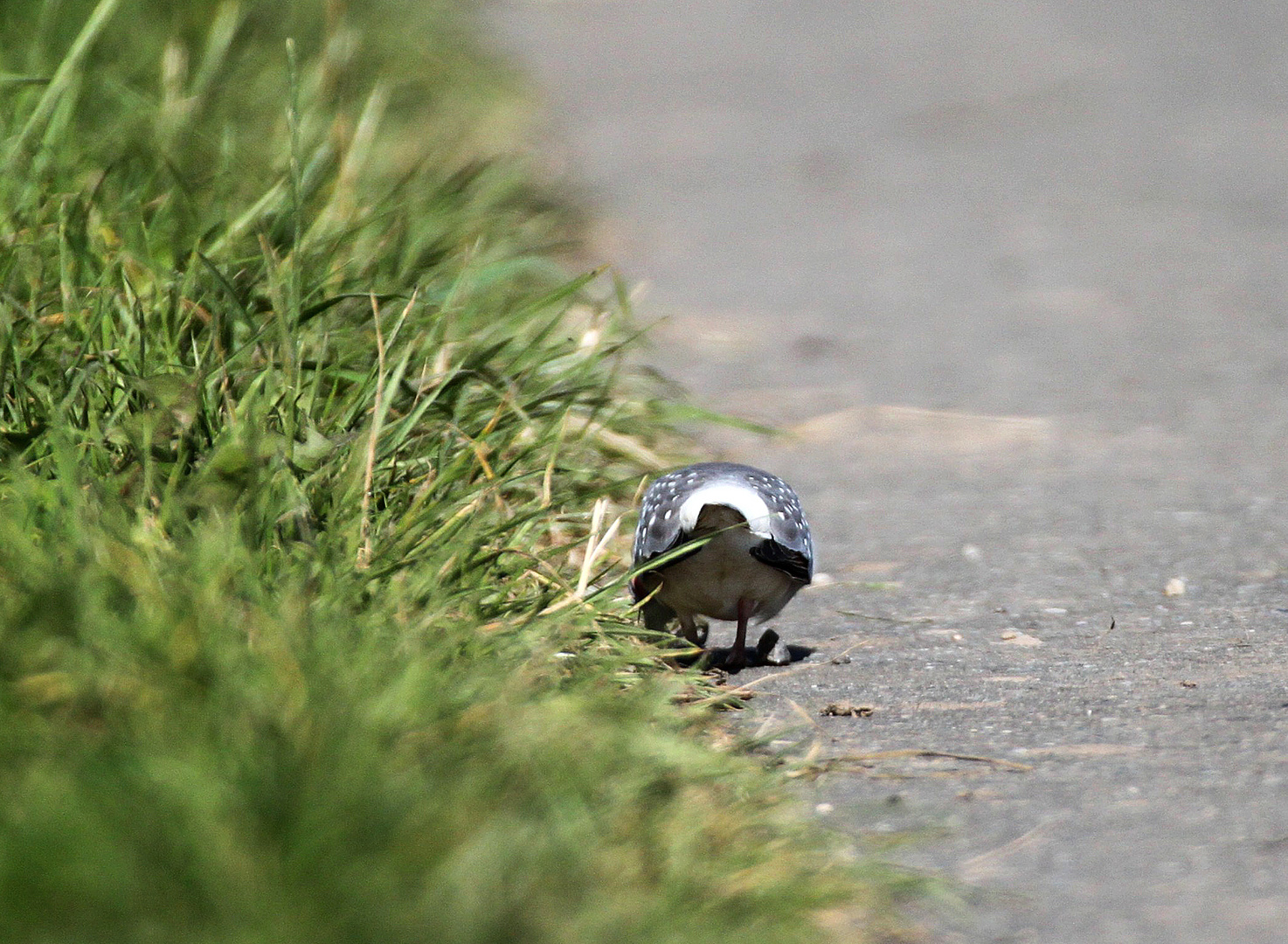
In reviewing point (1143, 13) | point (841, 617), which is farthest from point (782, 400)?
point (1143, 13)

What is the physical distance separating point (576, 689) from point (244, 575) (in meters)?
0.63

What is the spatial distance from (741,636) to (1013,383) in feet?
10.1

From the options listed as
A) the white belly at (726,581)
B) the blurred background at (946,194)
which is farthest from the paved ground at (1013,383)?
the white belly at (726,581)

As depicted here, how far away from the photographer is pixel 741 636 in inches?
149

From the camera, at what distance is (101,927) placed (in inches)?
79.7

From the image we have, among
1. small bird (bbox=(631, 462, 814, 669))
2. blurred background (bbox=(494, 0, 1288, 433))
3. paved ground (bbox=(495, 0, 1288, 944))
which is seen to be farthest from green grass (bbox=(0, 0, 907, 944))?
blurred background (bbox=(494, 0, 1288, 433))

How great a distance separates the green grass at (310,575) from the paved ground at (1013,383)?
18.4 inches

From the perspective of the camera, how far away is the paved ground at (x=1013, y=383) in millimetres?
2906

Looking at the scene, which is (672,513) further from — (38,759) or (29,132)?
(29,132)

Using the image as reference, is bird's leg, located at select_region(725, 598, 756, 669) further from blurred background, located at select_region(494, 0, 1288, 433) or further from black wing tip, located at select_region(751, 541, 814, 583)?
blurred background, located at select_region(494, 0, 1288, 433)

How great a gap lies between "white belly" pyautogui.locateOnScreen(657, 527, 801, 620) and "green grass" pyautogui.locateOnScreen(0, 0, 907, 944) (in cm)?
15

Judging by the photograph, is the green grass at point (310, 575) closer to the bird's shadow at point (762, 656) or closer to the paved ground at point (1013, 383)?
the bird's shadow at point (762, 656)

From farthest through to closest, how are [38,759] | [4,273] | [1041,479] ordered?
[1041,479] → [4,273] → [38,759]

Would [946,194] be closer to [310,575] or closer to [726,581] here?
[726,581]
